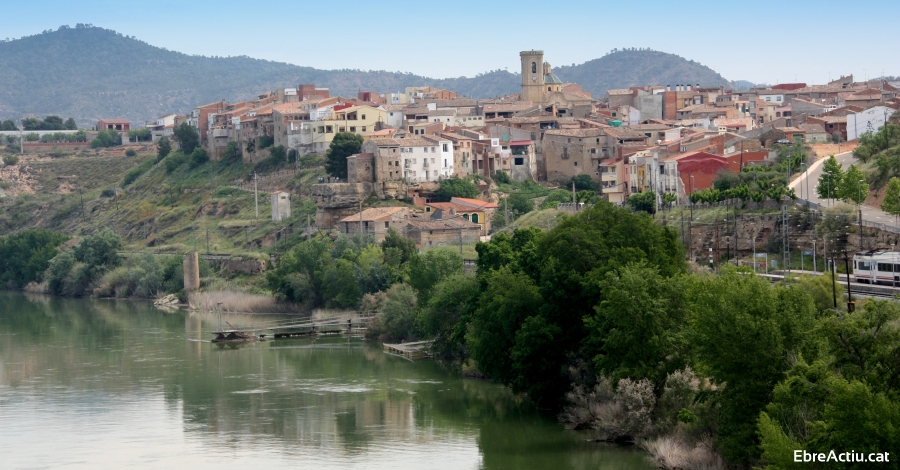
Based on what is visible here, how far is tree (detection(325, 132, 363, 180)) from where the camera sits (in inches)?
2159

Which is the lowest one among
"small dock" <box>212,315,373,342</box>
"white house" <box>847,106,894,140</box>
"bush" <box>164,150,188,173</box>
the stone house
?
"small dock" <box>212,315,373,342</box>

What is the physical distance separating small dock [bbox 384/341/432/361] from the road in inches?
423

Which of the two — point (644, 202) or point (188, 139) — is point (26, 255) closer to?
point (188, 139)

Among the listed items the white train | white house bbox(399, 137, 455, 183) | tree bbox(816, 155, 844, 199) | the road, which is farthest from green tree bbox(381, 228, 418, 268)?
the white train

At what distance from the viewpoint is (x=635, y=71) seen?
600ft

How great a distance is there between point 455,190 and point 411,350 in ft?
61.9

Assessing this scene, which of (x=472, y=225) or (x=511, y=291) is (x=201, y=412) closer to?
(x=511, y=291)

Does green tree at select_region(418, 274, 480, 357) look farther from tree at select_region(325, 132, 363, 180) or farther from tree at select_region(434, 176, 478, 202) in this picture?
tree at select_region(325, 132, 363, 180)

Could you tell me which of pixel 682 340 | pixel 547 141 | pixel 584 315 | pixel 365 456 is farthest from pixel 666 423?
pixel 547 141

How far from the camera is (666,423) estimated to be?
21.6m

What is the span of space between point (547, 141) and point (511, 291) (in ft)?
104

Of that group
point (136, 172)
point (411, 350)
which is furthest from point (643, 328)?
point (136, 172)

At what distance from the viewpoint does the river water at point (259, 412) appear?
22.9 meters

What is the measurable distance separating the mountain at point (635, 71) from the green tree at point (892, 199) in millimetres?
137553
